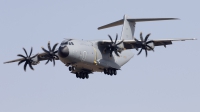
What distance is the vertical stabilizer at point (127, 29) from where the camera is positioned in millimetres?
48453

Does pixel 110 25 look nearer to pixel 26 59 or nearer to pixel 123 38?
pixel 123 38

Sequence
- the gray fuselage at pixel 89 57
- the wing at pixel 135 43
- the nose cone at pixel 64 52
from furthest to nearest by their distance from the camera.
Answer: the wing at pixel 135 43, the gray fuselage at pixel 89 57, the nose cone at pixel 64 52

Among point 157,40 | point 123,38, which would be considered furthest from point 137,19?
point 157,40

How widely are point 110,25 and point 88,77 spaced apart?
5.45 meters

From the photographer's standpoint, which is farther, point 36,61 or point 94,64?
point 36,61

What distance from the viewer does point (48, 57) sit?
4616 centimetres

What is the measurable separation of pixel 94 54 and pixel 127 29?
6.18 metres

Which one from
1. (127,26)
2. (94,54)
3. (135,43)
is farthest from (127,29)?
(94,54)

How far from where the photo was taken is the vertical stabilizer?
4845 cm

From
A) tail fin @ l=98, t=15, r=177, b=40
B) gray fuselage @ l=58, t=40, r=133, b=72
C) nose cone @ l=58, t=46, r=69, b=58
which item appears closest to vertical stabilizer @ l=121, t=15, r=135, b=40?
tail fin @ l=98, t=15, r=177, b=40

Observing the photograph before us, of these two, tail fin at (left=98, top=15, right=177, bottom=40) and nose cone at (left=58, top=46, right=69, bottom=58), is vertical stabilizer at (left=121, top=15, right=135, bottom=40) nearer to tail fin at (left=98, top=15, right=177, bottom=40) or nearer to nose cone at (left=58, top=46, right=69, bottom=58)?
tail fin at (left=98, top=15, right=177, bottom=40)

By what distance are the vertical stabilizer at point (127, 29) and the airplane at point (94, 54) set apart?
126mm

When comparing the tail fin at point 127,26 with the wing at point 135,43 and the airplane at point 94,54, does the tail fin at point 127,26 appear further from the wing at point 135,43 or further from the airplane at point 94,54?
the wing at point 135,43

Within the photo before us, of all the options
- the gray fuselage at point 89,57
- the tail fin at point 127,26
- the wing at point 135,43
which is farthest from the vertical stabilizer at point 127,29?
the wing at point 135,43
